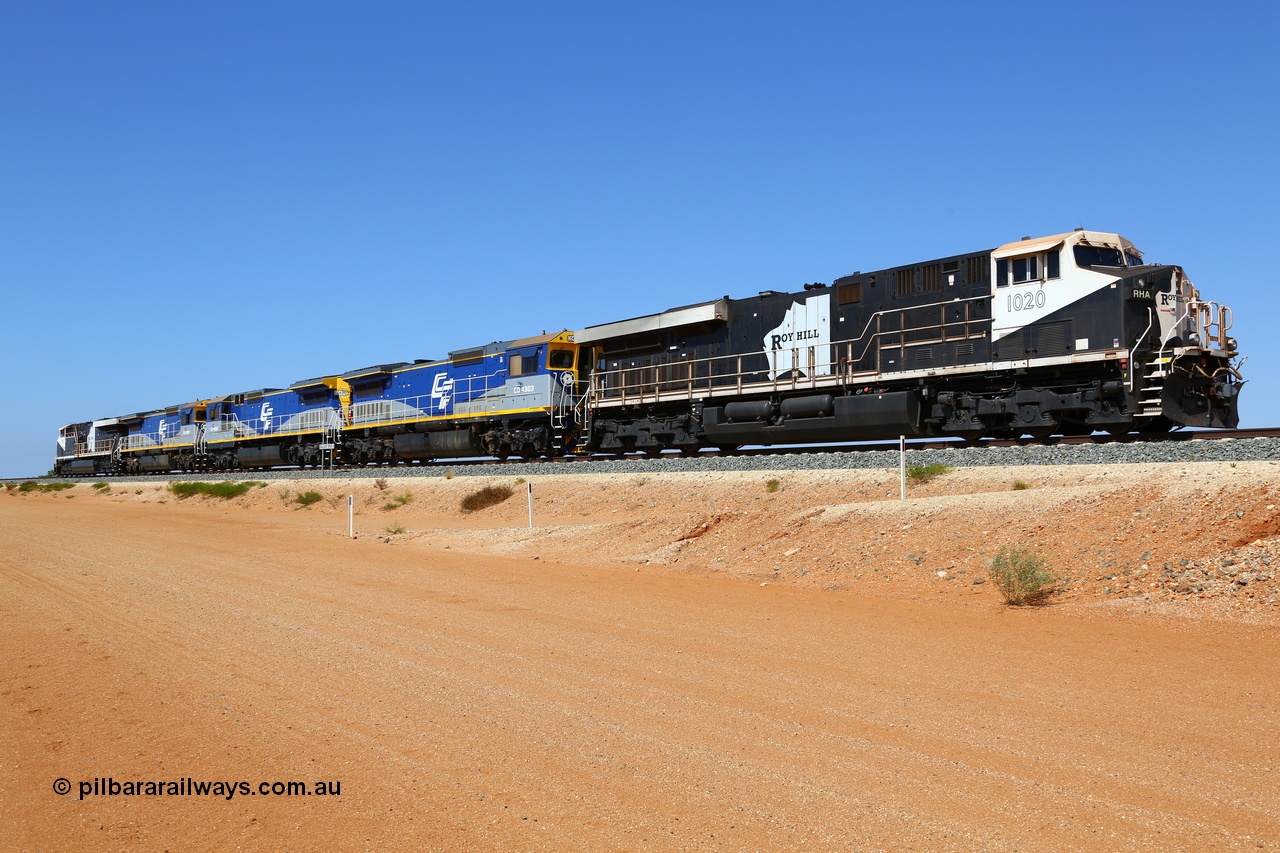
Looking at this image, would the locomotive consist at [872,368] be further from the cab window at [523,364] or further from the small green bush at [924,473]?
the small green bush at [924,473]

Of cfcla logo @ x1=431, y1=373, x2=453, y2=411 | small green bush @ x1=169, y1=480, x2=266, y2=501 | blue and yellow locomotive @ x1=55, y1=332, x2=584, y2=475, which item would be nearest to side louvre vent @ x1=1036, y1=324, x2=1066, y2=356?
blue and yellow locomotive @ x1=55, y1=332, x2=584, y2=475

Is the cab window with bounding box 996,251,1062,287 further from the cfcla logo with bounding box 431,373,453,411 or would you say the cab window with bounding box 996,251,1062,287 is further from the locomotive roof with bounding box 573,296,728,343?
the cfcla logo with bounding box 431,373,453,411

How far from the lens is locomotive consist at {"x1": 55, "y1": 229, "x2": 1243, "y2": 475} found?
16312mm

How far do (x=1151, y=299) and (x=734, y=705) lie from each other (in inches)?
543

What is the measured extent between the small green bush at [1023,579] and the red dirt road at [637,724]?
254mm

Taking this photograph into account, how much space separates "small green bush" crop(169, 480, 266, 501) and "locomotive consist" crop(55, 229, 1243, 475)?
6791mm

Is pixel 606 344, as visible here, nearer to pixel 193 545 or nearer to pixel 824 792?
pixel 193 545

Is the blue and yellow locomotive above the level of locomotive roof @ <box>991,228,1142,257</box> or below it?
below

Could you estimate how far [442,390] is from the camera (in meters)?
33.1

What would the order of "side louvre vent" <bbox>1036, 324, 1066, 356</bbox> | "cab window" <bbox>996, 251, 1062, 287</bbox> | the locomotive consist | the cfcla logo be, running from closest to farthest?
the locomotive consist → "side louvre vent" <bbox>1036, 324, 1066, 356</bbox> → "cab window" <bbox>996, 251, 1062, 287</bbox> → the cfcla logo

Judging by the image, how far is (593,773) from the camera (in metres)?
4.82

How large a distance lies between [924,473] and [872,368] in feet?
13.9

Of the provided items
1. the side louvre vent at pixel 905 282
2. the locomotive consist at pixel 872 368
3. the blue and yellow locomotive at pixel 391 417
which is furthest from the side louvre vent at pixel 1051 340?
the blue and yellow locomotive at pixel 391 417

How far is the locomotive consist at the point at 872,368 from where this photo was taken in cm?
1631
